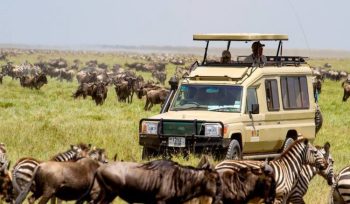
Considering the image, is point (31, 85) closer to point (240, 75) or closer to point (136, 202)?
point (240, 75)

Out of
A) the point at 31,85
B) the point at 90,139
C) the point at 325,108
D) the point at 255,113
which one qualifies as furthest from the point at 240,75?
the point at 31,85

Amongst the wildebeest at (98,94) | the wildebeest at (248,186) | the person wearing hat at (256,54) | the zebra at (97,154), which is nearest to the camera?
the wildebeest at (248,186)

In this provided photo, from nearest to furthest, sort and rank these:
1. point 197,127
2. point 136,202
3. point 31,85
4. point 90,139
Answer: point 136,202 < point 197,127 < point 90,139 < point 31,85

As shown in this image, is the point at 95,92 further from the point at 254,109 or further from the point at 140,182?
the point at 140,182

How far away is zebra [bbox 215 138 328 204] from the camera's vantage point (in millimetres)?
11562

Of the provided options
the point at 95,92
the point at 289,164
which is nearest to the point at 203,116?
the point at 289,164

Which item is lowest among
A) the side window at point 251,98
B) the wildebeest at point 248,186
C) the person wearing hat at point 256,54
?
the wildebeest at point 248,186

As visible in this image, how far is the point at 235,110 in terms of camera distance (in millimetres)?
16344

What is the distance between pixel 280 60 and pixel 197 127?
3614 mm

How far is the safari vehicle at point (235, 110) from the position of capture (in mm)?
15688

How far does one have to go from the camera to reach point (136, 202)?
986 centimetres

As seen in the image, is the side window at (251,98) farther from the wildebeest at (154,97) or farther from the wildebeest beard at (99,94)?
the wildebeest beard at (99,94)

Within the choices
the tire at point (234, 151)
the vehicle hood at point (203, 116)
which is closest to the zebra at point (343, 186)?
the tire at point (234, 151)

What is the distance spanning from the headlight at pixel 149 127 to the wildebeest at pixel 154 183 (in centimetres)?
587
